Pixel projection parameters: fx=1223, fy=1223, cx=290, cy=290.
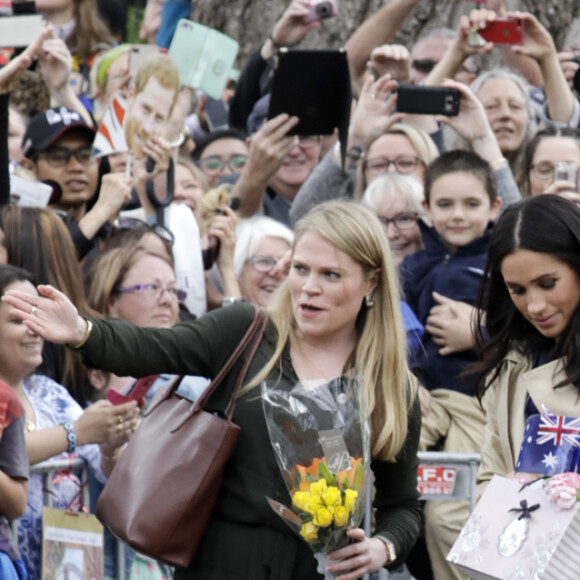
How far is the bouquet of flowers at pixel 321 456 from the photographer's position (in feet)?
11.0

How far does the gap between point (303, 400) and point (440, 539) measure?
179 centimetres

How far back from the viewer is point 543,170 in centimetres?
650

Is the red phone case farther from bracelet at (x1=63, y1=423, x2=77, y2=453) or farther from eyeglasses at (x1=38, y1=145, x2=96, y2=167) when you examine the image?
bracelet at (x1=63, y1=423, x2=77, y2=453)

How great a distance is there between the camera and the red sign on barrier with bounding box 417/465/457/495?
4969 mm

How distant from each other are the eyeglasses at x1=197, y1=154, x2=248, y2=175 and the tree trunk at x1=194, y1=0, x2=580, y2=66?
2.02 metres

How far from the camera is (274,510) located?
3465mm

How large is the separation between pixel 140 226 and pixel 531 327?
247 centimetres

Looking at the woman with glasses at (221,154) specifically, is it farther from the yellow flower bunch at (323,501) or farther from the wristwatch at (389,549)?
the yellow flower bunch at (323,501)

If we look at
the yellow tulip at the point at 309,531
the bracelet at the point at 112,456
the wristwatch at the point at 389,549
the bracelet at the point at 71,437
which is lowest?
the bracelet at the point at 112,456

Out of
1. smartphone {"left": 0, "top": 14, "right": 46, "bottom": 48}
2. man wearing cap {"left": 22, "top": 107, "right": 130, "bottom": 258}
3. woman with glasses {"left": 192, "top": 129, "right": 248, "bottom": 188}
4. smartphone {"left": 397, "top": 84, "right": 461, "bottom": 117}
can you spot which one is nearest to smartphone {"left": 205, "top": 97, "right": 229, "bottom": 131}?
woman with glasses {"left": 192, "top": 129, "right": 248, "bottom": 188}

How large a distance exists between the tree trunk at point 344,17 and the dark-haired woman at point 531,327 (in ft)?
18.8

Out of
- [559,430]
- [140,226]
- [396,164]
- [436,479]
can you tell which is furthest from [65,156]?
[559,430]

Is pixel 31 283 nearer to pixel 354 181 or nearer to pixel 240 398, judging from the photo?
pixel 240 398

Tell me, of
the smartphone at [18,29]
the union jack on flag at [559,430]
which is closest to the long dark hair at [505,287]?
the union jack on flag at [559,430]
